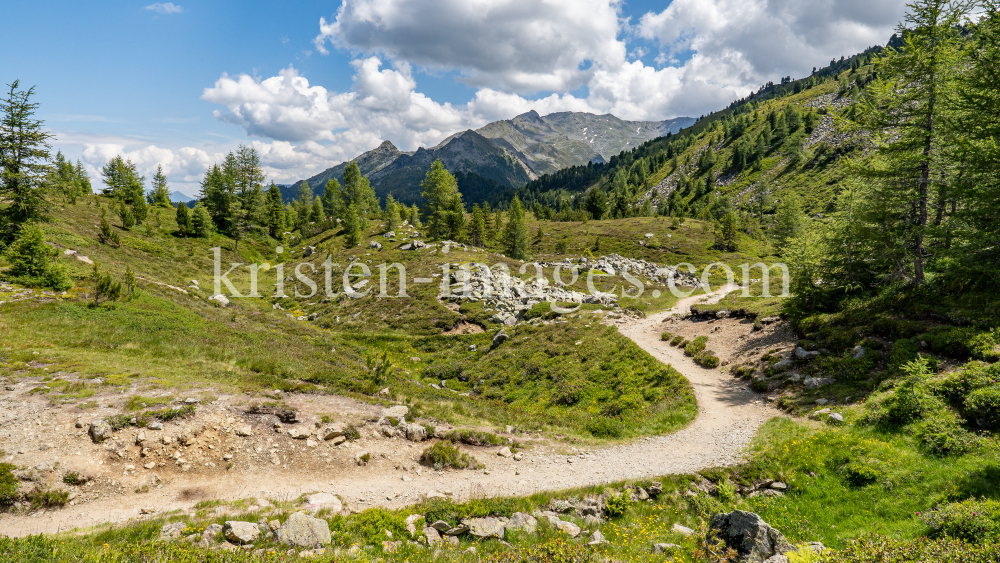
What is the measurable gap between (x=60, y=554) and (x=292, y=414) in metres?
7.63

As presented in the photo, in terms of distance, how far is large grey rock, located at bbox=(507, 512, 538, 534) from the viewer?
986 cm

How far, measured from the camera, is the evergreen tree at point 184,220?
63.2 m

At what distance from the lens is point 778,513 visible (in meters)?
10.2

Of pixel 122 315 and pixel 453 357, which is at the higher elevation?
pixel 122 315

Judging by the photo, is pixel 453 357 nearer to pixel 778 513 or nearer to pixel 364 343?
pixel 364 343

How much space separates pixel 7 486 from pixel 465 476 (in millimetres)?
11776

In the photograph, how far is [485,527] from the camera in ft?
32.3

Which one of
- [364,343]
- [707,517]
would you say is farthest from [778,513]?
[364,343]

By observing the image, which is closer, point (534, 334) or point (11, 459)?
point (11, 459)

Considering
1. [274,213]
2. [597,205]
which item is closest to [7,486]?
[274,213]

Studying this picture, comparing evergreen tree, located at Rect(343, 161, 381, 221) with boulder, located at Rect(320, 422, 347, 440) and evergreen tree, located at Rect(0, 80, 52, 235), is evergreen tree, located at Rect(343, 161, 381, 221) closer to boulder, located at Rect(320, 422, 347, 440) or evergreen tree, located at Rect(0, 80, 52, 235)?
evergreen tree, located at Rect(0, 80, 52, 235)

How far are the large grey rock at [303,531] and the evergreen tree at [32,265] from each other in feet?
100

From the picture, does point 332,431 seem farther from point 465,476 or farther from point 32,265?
point 32,265

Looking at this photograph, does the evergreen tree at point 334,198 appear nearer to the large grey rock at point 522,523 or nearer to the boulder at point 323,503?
the boulder at point 323,503
